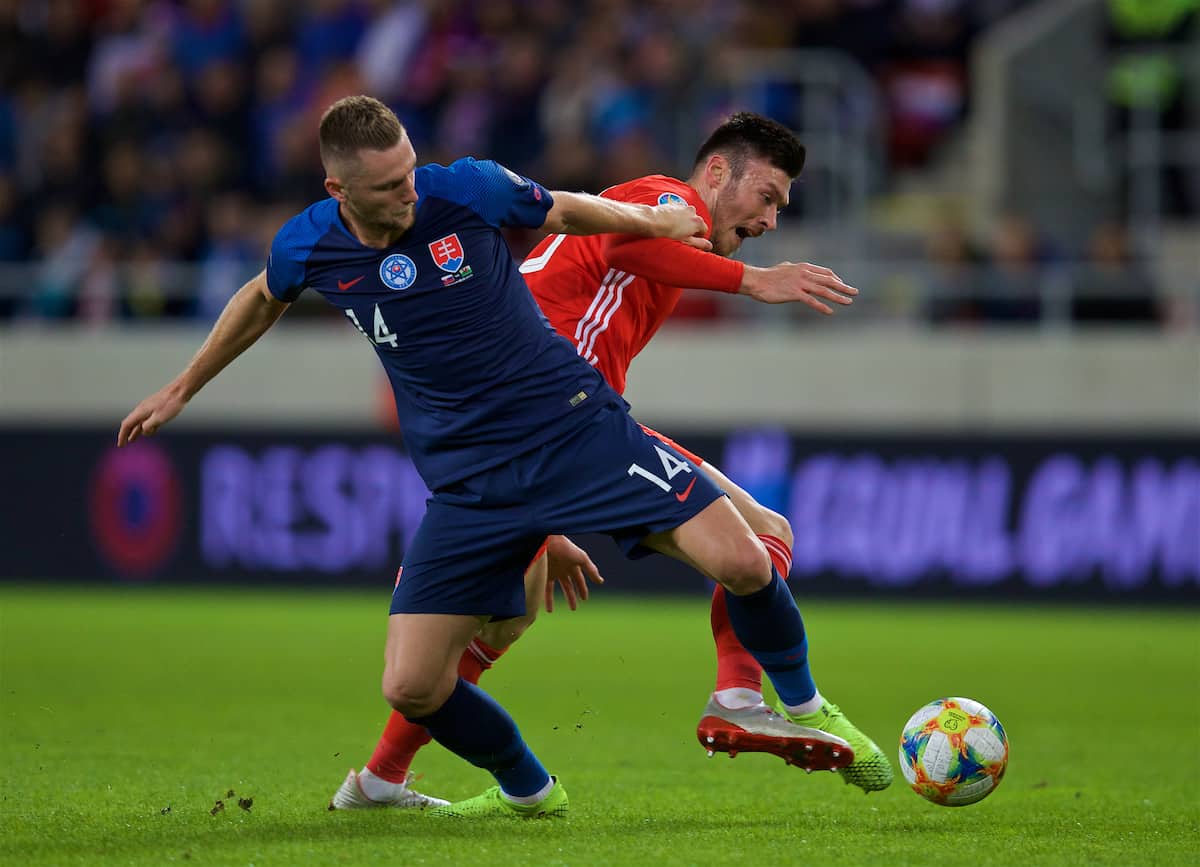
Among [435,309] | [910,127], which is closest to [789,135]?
[435,309]

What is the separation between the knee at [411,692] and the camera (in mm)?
5227

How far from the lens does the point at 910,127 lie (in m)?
16.6

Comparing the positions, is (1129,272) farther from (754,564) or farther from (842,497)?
(754,564)

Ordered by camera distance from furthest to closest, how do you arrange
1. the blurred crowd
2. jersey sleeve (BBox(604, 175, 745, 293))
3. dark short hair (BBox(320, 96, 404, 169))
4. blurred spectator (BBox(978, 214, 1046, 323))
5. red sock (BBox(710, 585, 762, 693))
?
the blurred crowd → blurred spectator (BBox(978, 214, 1046, 323)) → red sock (BBox(710, 585, 762, 693)) → jersey sleeve (BBox(604, 175, 745, 293)) → dark short hair (BBox(320, 96, 404, 169))

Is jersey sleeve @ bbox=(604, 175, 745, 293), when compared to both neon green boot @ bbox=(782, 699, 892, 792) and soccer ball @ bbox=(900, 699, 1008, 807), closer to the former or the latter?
neon green boot @ bbox=(782, 699, 892, 792)

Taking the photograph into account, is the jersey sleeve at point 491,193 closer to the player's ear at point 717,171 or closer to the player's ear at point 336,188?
the player's ear at point 336,188

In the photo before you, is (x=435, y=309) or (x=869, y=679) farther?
(x=869, y=679)

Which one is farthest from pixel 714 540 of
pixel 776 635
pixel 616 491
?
pixel 776 635

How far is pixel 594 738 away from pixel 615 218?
299cm

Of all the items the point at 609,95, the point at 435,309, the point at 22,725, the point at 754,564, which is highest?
the point at 609,95

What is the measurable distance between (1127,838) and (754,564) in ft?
4.36

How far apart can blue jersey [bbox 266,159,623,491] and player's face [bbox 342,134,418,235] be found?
0.44ft

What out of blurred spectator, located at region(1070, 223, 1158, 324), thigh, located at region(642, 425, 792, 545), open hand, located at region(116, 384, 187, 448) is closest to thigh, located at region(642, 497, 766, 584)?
thigh, located at region(642, 425, 792, 545)

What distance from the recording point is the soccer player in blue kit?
525 cm
